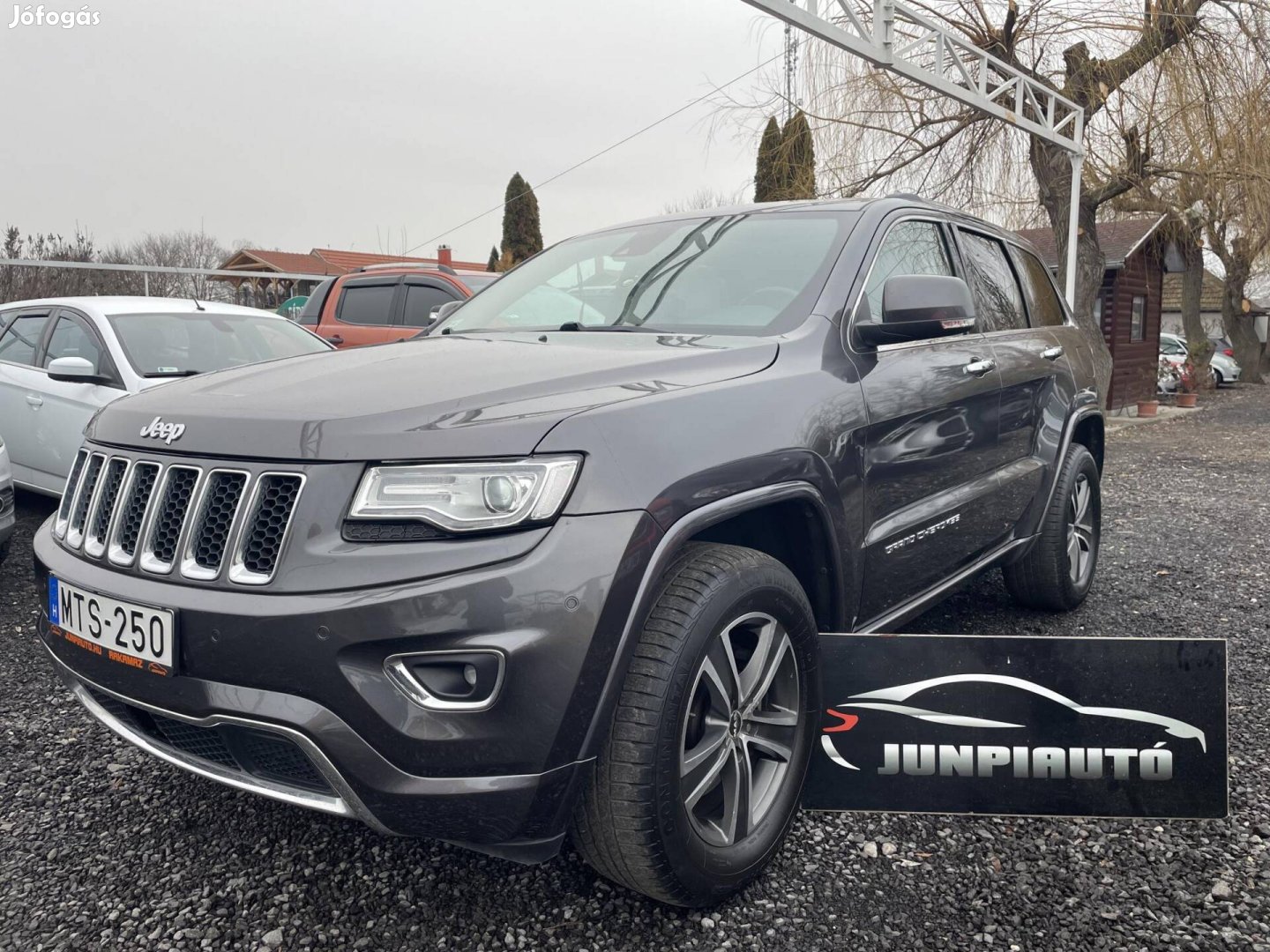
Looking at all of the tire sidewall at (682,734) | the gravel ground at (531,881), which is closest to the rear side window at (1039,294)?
the gravel ground at (531,881)

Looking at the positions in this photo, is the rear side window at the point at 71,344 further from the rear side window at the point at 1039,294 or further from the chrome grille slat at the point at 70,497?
the rear side window at the point at 1039,294

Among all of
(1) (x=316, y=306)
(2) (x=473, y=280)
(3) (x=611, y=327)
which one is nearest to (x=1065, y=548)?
(3) (x=611, y=327)

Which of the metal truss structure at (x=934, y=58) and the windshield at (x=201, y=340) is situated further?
the metal truss structure at (x=934, y=58)

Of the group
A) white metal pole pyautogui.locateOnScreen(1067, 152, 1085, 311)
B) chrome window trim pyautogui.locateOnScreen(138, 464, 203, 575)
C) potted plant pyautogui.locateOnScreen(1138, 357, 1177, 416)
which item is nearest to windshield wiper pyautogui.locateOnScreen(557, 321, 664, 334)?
chrome window trim pyautogui.locateOnScreen(138, 464, 203, 575)

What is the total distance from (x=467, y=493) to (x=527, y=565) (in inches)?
7.2

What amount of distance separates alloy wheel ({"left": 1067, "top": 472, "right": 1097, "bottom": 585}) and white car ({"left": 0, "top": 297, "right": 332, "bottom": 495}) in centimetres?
417

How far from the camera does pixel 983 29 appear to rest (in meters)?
13.2

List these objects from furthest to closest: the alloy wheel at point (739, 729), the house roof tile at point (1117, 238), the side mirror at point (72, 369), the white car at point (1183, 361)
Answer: the white car at point (1183, 361), the house roof tile at point (1117, 238), the side mirror at point (72, 369), the alloy wheel at point (739, 729)

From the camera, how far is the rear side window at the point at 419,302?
9.54 meters

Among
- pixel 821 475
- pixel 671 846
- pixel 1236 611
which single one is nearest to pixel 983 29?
pixel 1236 611

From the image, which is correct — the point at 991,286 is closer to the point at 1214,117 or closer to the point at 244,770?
the point at 244,770

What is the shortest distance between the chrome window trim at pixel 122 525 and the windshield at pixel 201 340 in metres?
3.75

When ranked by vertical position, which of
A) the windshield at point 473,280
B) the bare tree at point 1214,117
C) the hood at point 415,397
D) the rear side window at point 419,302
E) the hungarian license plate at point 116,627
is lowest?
the hungarian license plate at point 116,627

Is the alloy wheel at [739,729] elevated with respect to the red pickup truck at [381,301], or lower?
lower
